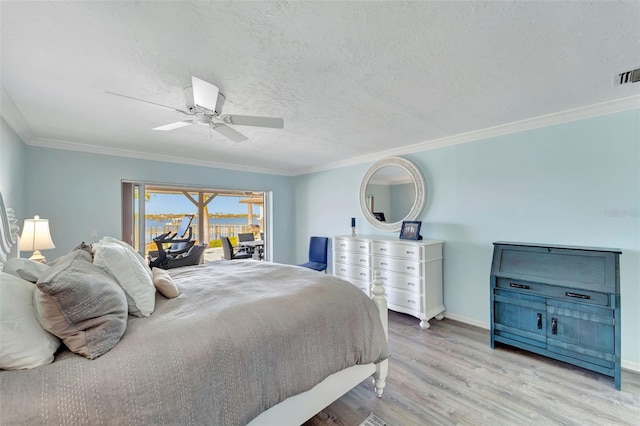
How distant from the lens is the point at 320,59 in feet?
5.57

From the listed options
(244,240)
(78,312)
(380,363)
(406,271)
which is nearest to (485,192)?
(406,271)

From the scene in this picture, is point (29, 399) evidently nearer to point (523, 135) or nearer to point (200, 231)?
point (523, 135)

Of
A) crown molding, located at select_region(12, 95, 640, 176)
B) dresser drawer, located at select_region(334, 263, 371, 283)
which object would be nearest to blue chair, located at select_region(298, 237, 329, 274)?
dresser drawer, located at select_region(334, 263, 371, 283)

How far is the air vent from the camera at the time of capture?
186 cm

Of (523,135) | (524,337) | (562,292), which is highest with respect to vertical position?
(523,135)

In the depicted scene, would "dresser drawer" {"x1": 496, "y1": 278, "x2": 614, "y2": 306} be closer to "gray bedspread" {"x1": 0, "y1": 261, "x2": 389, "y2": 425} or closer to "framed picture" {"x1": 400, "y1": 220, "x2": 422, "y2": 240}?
"framed picture" {"x1": 400, "y1": 220, "x2": 422, "y2": 240}

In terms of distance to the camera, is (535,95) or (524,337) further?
(524,337)

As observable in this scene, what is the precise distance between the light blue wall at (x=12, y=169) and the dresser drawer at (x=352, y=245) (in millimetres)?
3694

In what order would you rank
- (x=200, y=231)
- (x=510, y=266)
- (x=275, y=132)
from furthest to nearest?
(x=200, y=231) → (x=275, y=132) → (x=510, y=266)

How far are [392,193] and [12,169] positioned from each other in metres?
4.46

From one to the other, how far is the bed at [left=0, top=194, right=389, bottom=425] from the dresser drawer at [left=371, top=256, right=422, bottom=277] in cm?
134

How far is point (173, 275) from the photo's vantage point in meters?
2.32

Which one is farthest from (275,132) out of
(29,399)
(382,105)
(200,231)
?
(200,231)

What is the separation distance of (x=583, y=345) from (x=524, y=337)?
1.34 ft
